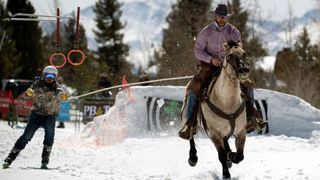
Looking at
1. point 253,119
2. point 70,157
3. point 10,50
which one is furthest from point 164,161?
point 10,50

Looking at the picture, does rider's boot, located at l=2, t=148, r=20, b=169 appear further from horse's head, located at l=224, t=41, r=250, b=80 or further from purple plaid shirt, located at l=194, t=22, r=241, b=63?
horse's head, located at l=224, t=41, r=250, b=80

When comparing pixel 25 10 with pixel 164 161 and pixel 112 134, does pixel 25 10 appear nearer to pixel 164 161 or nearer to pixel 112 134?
pixel 112 134

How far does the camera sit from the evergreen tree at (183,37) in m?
26.7

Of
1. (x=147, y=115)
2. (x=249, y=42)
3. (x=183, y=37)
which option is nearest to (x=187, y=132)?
(x=147, y=115)

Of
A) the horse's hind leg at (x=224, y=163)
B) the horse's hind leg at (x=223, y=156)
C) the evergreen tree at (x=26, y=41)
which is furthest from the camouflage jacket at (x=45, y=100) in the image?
the evergreen tree at (x=26, y=41)

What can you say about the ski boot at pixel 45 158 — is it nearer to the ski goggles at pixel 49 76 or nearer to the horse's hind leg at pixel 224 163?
the ski goggles at pixel 49 76

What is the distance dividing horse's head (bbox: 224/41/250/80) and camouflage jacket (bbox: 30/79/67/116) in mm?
4011

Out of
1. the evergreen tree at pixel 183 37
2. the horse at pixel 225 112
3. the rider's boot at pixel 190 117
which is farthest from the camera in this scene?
the evergreen tree at pixel 183 37

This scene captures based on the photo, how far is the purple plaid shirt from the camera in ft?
30.2

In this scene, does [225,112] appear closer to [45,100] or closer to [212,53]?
[212,53]

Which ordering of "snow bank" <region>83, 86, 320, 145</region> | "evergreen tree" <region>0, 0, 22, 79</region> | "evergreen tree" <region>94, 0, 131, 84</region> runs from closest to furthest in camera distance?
1. "snow bank" <region>83, 86, 320, 145</region>
2. "evergreen tree" <region>0, 0, 22, 79</region>
3. "evergreen tree" <region>94, 0, 131, 84</region>

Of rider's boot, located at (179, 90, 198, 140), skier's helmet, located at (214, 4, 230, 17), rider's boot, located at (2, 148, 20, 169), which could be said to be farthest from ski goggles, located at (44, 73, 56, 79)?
skier's helmet, located at (214, 4, 230, 17)

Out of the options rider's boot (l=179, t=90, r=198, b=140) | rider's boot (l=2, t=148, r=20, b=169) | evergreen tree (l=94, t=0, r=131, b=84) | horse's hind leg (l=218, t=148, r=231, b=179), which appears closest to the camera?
horse's hind leg (l=218, t=148, r=231, b=179)

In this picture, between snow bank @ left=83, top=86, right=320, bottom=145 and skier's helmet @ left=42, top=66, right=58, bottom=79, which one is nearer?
skier's helmet @ left=42, top=66, right=58, bottom=79
